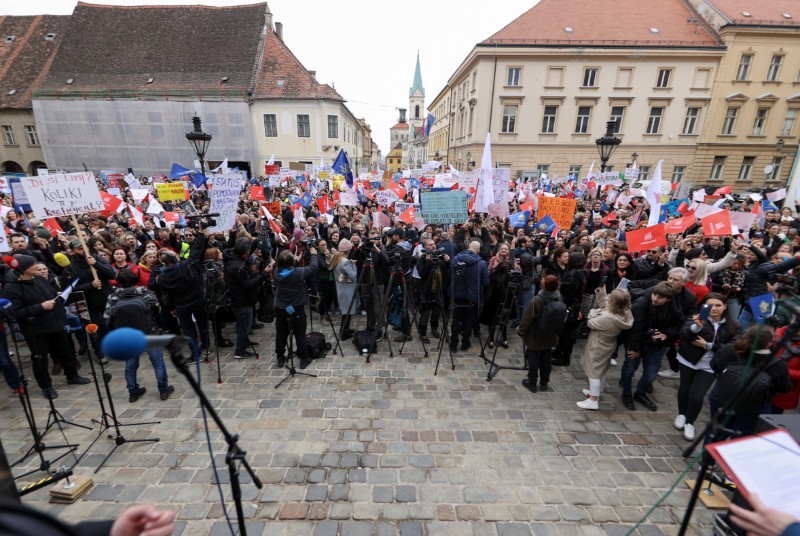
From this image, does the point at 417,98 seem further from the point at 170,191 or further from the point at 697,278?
the point at 697,278

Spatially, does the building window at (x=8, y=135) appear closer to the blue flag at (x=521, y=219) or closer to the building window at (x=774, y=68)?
the blue flag at (x=521, y=219)

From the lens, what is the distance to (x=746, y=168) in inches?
1300

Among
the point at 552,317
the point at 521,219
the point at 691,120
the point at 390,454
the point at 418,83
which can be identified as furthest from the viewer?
the point at 418,83

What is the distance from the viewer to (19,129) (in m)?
31.3

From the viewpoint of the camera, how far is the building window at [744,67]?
30.2m

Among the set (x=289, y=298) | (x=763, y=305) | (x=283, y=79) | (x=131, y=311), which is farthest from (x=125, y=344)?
(x=283, y=79)

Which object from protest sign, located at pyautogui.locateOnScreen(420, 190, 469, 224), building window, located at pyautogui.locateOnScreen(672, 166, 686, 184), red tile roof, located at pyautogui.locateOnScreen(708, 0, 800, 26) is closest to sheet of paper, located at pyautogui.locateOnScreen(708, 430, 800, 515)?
protest sign, located at pyautogui.locateOnScreen(420, 190, 469, 224)

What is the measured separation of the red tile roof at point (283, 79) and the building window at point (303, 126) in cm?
163

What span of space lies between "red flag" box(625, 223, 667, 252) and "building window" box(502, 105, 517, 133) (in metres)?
29.8

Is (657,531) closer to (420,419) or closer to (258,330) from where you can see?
(420,419)

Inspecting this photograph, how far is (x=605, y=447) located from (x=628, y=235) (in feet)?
11.8

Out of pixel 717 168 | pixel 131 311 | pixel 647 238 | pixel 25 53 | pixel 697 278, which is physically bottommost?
pixel 131 311

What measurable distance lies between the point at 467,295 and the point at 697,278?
3.44 metres

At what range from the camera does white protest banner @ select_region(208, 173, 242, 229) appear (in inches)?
270
